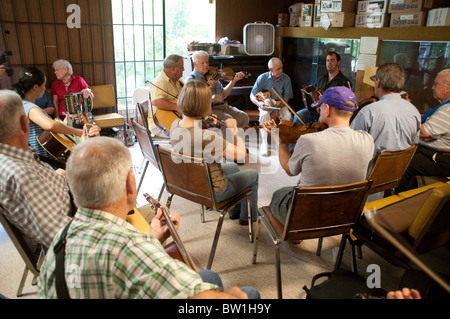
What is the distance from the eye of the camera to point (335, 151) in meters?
1.88

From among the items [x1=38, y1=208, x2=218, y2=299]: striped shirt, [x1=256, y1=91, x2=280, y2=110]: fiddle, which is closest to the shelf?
[x1=256, y1=91, x2=280, y2=110]: fiddle

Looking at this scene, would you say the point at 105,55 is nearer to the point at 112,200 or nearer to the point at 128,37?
the point at 128,37

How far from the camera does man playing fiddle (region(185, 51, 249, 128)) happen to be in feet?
13.5

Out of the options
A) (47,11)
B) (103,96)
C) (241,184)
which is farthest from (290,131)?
(47,11)

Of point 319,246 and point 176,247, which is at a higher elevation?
point 176,247

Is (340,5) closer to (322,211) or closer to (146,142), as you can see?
(146,142)

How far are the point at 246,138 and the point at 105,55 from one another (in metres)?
2.24

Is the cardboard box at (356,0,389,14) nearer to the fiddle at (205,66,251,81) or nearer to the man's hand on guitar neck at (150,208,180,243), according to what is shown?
the fiddle at (205,66,251,81)

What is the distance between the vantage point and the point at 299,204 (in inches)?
69.8

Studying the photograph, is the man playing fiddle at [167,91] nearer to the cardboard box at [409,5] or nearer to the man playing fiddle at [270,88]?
the man playing fiddle at [270,88]

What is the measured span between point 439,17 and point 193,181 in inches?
111

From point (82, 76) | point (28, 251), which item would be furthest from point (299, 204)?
point (82, 76)

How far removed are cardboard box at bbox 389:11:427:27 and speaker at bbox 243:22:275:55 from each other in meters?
1.96

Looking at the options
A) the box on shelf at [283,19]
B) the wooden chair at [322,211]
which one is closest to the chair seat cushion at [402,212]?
the wooden chair at [322,211]
